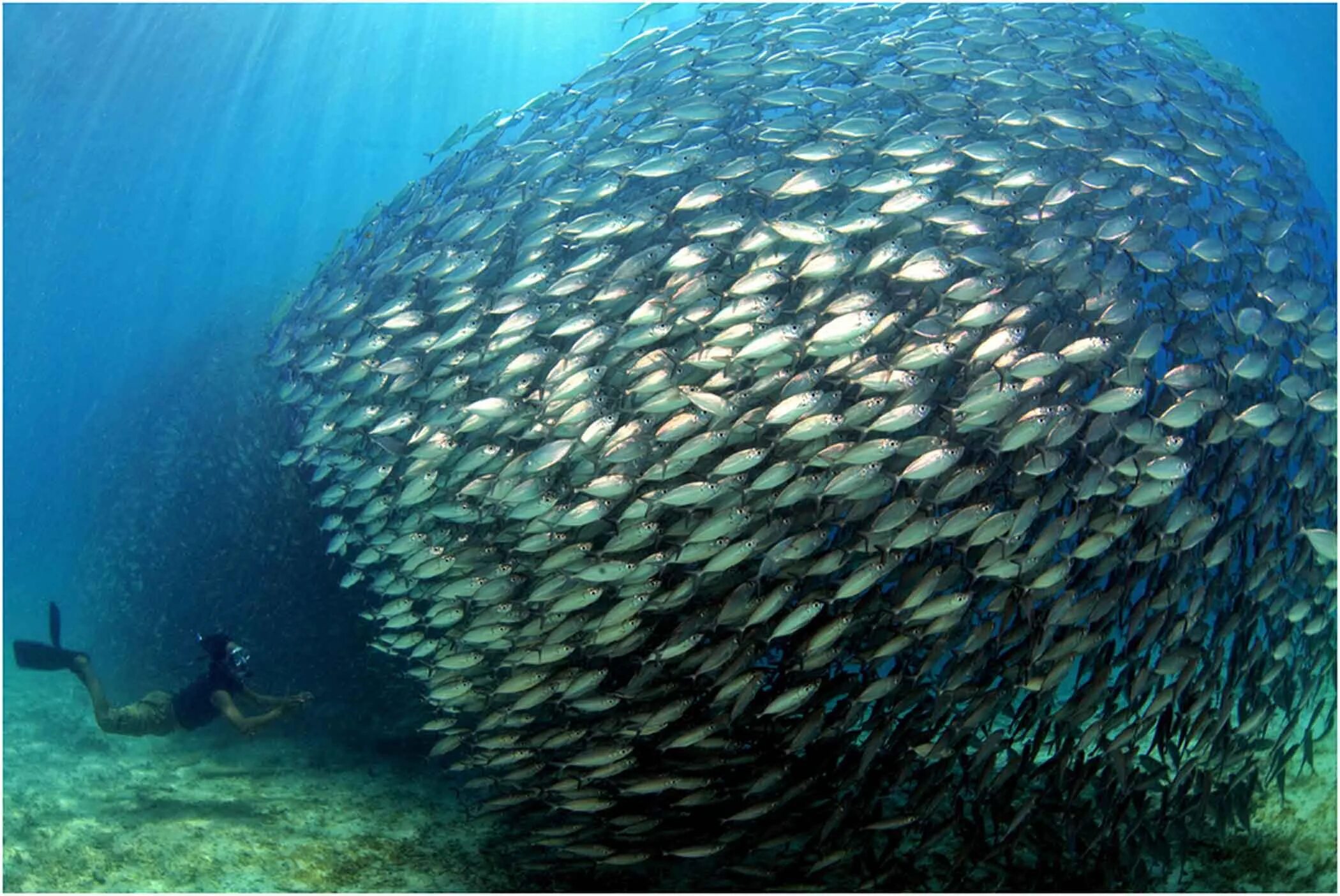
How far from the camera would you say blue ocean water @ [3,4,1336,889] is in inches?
524

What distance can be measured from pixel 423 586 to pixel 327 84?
1756 inches

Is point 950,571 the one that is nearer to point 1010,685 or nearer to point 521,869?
point 1010,685

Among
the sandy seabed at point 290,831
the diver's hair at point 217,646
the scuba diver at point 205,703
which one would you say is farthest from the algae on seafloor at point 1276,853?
the diver's hair at point 217,646

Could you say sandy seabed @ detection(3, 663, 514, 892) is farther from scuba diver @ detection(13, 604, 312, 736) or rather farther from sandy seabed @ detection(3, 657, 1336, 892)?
scuba diver @ detection(13, 604, 312, 736)

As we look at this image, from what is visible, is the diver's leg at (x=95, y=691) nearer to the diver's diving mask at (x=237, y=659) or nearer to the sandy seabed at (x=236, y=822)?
the sandy seabed at (x=236, y=822)

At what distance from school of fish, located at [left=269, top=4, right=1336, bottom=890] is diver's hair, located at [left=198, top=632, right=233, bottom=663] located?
3387mm

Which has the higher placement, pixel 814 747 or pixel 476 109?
pixel 476 109

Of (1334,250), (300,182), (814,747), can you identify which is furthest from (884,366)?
(300,182)

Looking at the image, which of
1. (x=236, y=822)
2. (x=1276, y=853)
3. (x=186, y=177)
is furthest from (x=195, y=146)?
(x=1276, y=853)

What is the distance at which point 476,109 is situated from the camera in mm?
53281

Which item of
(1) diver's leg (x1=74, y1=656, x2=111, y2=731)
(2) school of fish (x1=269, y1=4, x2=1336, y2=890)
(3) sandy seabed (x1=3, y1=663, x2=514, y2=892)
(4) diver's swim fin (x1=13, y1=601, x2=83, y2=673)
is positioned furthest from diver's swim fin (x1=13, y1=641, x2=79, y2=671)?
(2) school of fish (x1=269, y1=4, x2=1336, y2=890)

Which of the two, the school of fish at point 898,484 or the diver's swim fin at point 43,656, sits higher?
the school of fish at point 898,484

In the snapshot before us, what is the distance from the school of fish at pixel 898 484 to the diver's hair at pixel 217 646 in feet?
11.1

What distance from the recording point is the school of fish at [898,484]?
4.34 m
